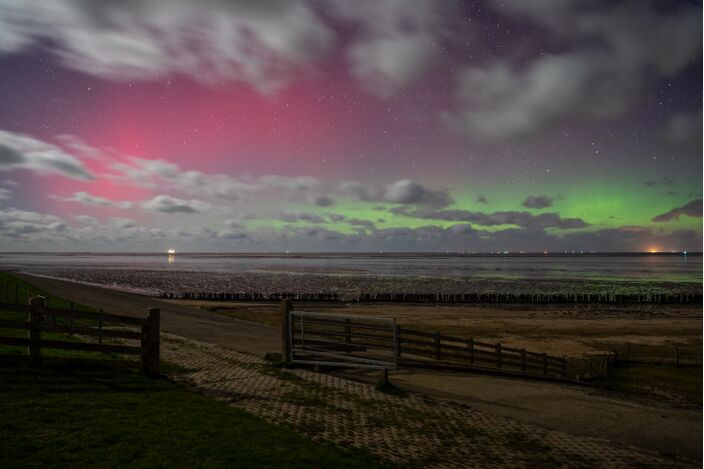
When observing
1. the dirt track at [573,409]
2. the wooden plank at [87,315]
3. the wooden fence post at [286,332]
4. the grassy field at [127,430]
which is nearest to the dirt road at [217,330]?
the dirt track at [573,409]

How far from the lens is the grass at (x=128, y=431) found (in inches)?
261

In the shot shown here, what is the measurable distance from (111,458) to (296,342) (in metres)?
9.43

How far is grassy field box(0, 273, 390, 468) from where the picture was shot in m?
6.62

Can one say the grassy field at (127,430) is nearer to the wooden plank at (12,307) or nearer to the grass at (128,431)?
the grass at (128,431)

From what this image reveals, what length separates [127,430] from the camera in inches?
298

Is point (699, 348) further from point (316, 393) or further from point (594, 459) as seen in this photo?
point (316, 393)

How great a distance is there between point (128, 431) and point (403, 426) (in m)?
5.44

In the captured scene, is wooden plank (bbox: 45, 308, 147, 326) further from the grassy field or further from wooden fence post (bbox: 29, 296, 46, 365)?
the grassy field

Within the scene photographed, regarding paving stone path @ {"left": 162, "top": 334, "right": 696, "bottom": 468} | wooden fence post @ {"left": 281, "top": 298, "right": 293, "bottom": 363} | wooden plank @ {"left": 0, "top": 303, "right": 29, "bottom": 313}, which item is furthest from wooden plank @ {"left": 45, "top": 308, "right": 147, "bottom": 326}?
wooden fence post @ {"left": 281, "top": 298, "right": 293, "bottom": 363}

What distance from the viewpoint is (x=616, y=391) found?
18.9 meters

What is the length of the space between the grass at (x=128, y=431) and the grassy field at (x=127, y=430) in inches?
0.5

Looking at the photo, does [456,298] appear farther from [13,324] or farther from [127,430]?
[127,430]

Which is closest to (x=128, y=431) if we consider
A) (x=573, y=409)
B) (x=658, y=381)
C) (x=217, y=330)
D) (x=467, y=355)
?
(x=573, y=409)

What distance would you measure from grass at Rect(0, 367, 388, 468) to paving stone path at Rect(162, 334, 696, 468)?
32.8 inches
